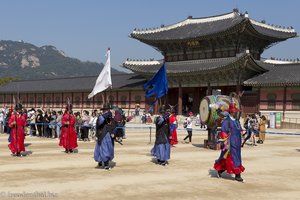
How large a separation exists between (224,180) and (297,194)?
1806 millimetres

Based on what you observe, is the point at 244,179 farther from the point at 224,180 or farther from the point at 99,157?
the point at 99,157

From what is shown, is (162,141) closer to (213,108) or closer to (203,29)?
(213,108)

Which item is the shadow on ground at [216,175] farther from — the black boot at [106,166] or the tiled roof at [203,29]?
the tiled roof at [203,29]

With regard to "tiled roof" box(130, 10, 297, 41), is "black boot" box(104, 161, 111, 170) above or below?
below

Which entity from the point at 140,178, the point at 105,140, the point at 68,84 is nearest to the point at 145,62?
the point at 68,84

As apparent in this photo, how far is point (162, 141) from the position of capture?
37.5ft

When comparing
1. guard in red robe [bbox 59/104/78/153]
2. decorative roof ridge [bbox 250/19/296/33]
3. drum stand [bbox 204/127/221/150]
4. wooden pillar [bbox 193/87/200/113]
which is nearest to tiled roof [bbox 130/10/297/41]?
decorative roof ridge [bbox 250/19/296/33]

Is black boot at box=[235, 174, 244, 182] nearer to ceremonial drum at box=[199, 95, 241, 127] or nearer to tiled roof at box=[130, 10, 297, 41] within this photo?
ceremonial drum at box=[199, 95, 241, 127]

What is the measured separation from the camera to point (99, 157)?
1031 cm

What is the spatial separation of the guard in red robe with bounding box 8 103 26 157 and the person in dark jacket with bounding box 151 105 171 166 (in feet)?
13.6

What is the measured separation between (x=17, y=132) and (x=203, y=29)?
31244 mm

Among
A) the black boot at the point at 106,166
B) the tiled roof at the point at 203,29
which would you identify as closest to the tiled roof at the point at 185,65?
the tiled roof at the point at 203,29

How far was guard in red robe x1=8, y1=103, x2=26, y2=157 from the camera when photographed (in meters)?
12.6

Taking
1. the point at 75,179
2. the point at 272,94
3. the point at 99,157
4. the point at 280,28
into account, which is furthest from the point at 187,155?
the point at 280,28
